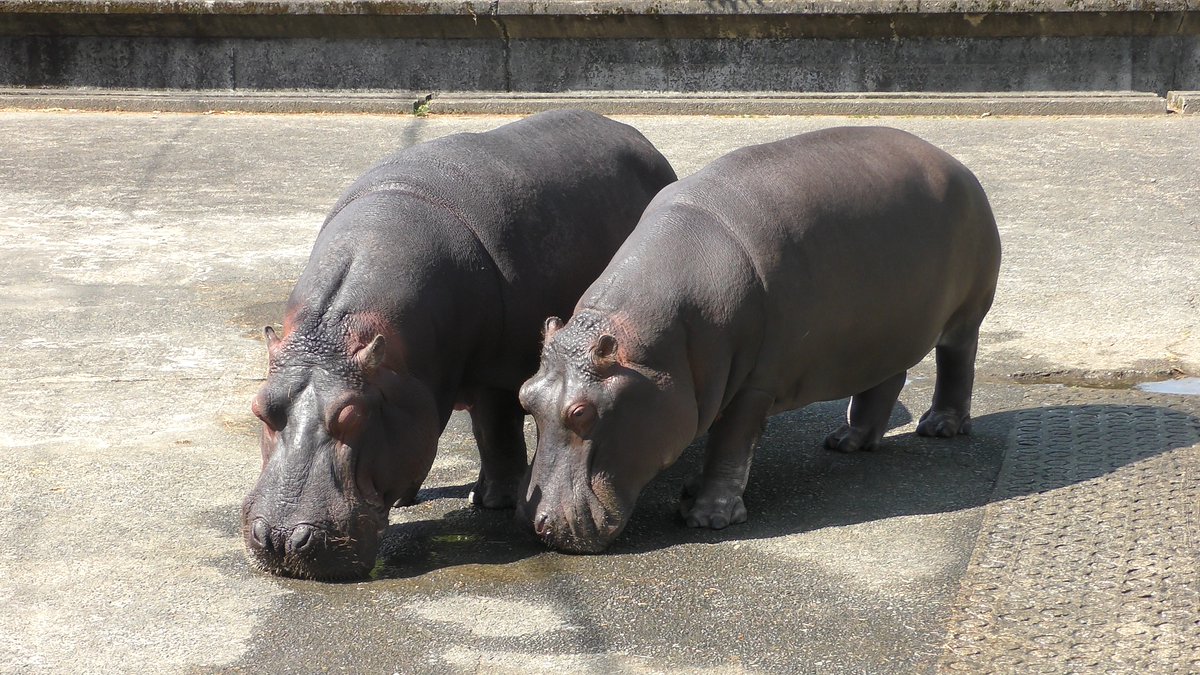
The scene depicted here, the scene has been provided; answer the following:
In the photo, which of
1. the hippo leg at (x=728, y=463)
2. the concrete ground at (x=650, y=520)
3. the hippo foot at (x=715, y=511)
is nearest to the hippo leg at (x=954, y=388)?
the concrete ground at (x=650, y=520)

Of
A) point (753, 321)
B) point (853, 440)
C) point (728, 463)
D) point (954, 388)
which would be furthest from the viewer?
point (954, 388)

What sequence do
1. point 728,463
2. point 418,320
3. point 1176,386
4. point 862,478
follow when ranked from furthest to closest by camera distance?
1. point 1176,386
2. point 862,478
3. point 728,463
4. point 418,320

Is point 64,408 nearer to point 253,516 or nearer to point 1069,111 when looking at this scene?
point 253,516

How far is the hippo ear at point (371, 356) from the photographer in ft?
14.4

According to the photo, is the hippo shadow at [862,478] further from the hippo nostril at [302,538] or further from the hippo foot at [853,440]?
the hippo nostril at [302,538]

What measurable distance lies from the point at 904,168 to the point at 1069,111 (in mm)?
6615

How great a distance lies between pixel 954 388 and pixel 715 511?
1.42 meters

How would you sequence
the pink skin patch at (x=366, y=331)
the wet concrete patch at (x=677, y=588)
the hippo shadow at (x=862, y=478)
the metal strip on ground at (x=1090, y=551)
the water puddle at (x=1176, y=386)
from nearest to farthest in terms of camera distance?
the metal strip on ground at (x=1090, y=551) → the wet concrete patch at (x=677, y=588) → the pink skin patch at (x=366, y=331) → the hippo shadow at (x=862, y=478) → the water puddle at (x=1176, y=386)

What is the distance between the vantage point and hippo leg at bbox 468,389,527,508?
5211 mm

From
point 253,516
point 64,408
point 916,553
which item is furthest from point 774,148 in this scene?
point 64,408

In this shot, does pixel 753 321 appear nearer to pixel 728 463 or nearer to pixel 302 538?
pixel 728 463

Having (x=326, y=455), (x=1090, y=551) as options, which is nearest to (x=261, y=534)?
(x=326, y=455)

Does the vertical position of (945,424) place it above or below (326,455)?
below

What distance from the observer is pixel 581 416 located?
449cm
